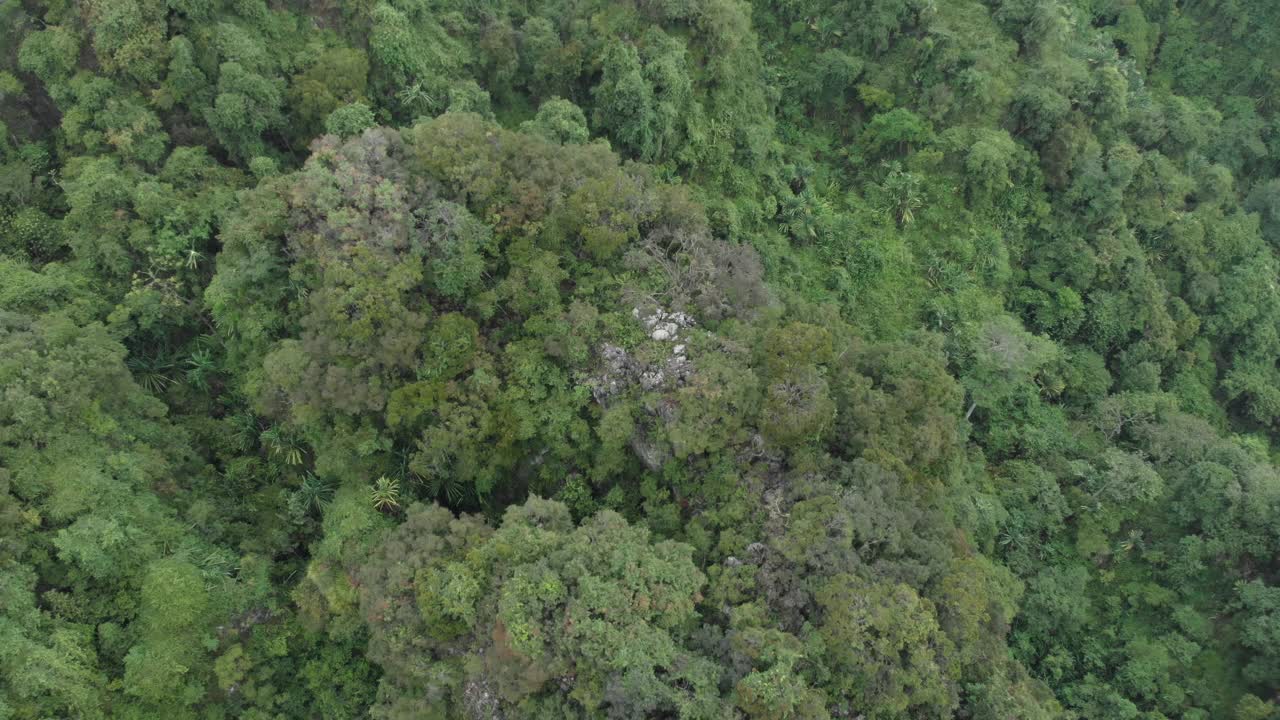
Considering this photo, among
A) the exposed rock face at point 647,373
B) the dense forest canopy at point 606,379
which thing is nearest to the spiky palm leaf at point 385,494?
the dense forest canopy at point 606,379

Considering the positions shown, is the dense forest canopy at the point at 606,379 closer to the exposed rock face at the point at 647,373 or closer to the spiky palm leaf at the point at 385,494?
the exposed rock face at the point at 647,373

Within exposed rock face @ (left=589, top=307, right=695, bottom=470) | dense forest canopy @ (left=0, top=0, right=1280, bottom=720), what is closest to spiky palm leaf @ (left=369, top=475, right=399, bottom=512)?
dense forest canopy @ (left=0, top=0, right=1280, bottom=720)

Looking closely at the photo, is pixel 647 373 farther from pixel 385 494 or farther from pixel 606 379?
pixel 385 494

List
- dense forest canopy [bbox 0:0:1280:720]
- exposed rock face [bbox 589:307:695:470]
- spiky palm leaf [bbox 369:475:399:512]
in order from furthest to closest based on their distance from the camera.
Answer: spiky palm leaf [bbox 369:475:399:512]
exposed rock face [bbox 589:307:695:470]
dense forest canopy [bbox 0:0:1280:720]

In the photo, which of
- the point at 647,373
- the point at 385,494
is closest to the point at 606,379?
the point at 647,373

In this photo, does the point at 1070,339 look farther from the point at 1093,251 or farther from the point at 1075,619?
the point at 1075,619

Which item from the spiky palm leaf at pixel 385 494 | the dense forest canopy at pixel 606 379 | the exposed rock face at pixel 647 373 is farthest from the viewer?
the spiky palm leaf at pixel 385 494

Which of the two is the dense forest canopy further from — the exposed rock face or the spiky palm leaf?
the spiky palm leaf

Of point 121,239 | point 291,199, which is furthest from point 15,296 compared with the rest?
point 291,199

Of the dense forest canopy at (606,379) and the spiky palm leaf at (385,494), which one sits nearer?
the dense forest canopy at (606,379)
